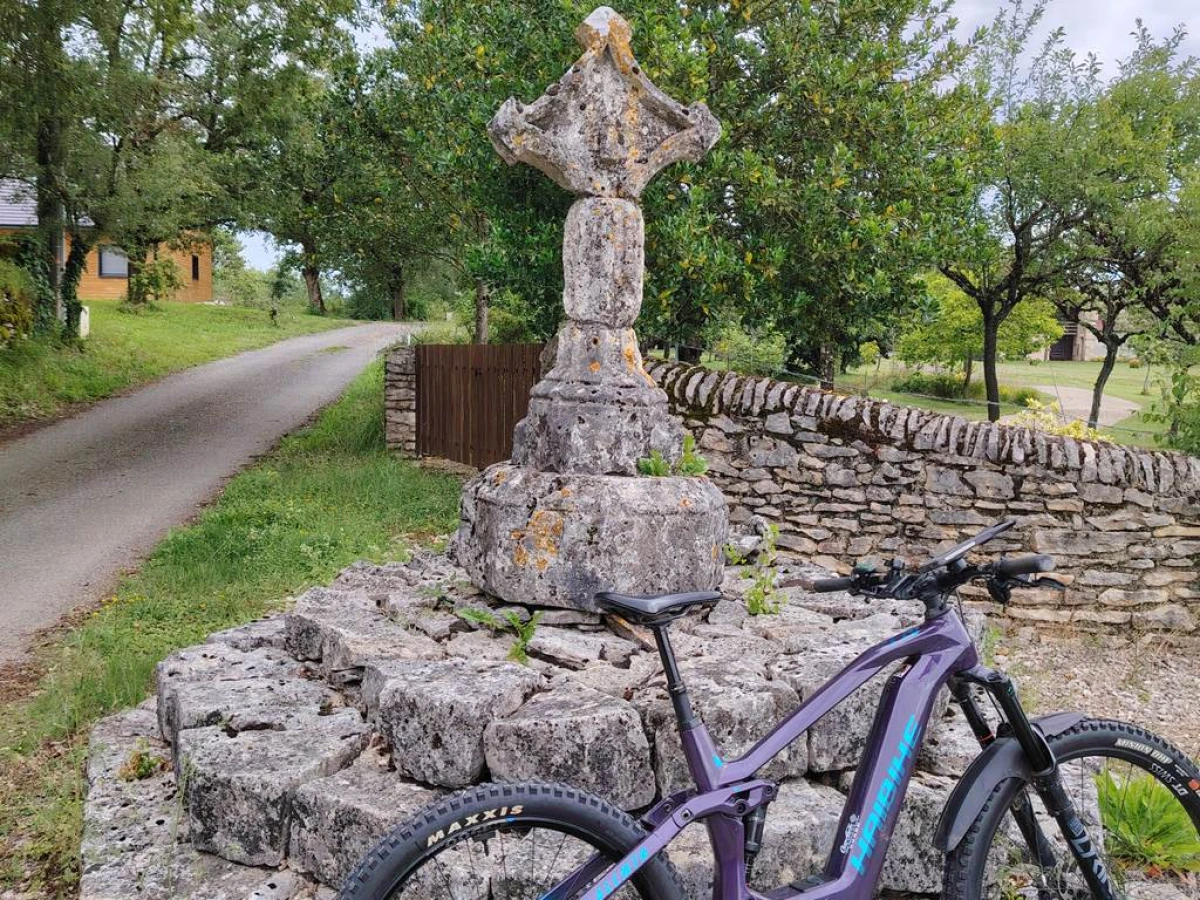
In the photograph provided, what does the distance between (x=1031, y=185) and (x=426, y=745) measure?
18.4 meters

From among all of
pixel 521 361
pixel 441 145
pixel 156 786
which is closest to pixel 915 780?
pixel 156 786

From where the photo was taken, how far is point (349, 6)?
12250 millimetres

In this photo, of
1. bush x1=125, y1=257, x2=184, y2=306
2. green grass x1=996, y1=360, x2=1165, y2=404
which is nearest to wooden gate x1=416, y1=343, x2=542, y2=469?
bush x1=125, y1=257, x2=184, y2=306

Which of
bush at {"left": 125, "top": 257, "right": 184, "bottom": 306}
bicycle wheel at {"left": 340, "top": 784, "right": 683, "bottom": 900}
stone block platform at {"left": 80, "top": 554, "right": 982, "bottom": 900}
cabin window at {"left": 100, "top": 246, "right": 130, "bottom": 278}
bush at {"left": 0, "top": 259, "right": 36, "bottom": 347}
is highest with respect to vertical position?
cabin window at {"left": 100, "top": 246, "right": 130, "bottom": 278}

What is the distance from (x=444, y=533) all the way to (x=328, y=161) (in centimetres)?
764

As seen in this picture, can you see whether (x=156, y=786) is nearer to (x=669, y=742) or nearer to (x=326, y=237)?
(x=669, y=742)

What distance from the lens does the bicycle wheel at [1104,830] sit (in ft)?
7.48

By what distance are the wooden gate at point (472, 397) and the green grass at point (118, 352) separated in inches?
245

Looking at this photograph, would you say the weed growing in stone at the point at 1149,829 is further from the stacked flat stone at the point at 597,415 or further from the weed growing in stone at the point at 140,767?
the weed growing in stone at the point at 140,767

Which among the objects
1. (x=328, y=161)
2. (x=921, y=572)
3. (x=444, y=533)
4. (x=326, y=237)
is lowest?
(x=444, y=533)

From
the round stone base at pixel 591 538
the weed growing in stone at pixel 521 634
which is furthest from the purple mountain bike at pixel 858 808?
the round stone base at pixel 591 538

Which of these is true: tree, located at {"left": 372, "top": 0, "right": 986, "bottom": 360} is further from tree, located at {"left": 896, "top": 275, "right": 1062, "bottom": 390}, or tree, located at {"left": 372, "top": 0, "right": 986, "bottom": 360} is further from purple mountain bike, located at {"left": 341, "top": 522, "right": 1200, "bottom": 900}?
tree, located at {"left": 896, "top": 275, "right": 1062, "bottom": 390}

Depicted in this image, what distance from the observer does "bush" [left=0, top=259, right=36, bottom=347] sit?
46.6 feet

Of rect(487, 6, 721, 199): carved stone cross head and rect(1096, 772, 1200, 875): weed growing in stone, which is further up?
rect(487, 6, 721, 199): carved stone cross head
